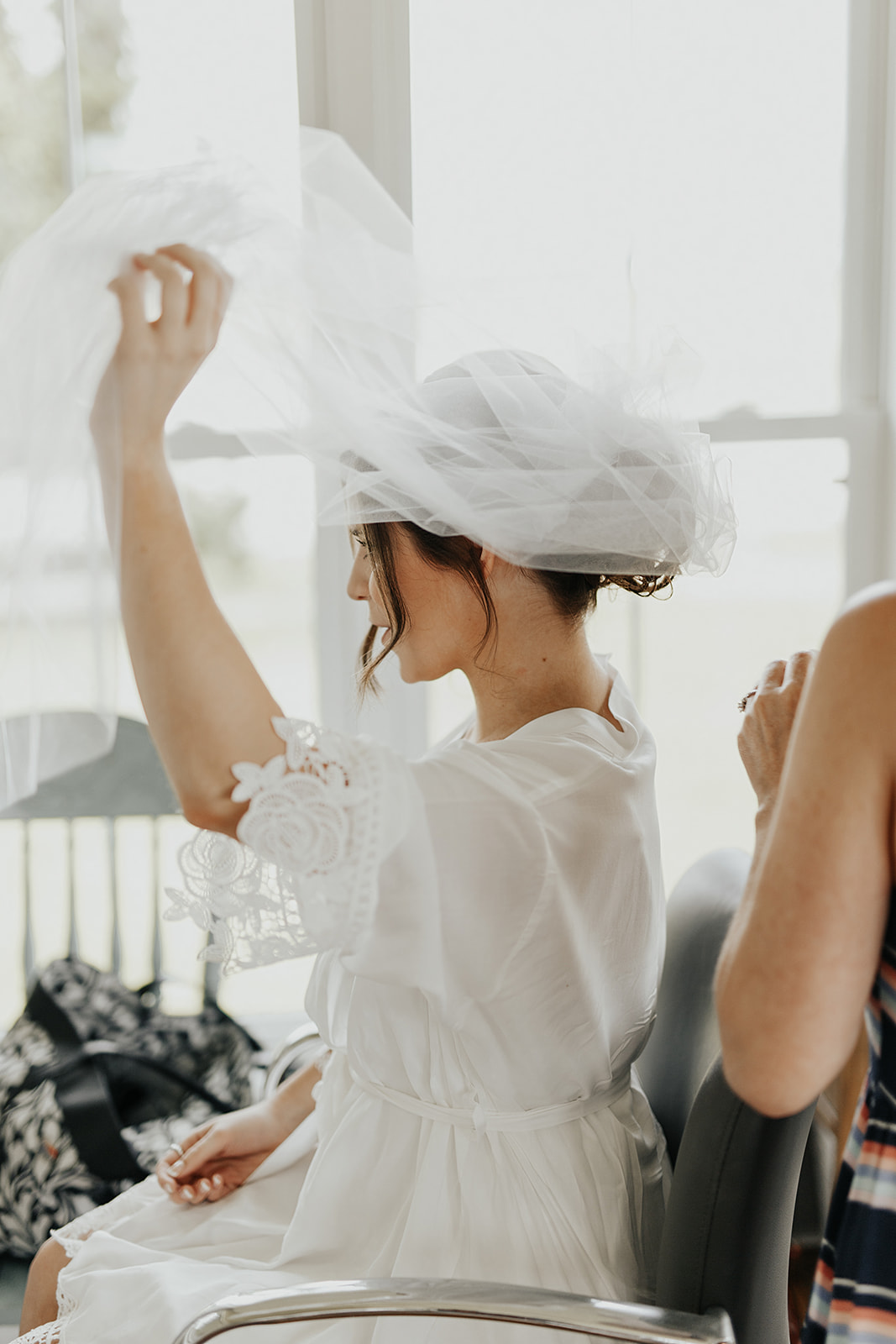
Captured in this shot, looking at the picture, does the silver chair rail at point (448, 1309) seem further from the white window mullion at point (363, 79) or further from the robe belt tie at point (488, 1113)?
the white window mullion at point (363, 79)

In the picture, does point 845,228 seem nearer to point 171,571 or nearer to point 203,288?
point 203,288

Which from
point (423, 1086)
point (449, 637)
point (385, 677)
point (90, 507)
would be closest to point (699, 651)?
point (385, 677)

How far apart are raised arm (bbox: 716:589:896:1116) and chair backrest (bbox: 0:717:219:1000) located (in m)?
1.40

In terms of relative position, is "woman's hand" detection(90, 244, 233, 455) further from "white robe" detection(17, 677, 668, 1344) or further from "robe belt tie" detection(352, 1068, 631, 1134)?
"robe belt tie" detection(352, 1068, 631, 1134)

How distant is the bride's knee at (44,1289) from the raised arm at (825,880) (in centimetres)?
87

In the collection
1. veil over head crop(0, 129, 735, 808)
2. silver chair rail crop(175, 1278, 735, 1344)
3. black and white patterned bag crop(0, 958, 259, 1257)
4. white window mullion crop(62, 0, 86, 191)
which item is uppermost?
white window mullion crop(62, 0, 86, 191)

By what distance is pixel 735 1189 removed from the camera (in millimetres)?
931

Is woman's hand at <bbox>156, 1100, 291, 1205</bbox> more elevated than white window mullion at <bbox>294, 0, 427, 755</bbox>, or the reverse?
white window mullion at <bbox>294, 0, 427, 755</bbox>

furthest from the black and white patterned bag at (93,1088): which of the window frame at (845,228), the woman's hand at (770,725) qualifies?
the woman's hand at (770,725)

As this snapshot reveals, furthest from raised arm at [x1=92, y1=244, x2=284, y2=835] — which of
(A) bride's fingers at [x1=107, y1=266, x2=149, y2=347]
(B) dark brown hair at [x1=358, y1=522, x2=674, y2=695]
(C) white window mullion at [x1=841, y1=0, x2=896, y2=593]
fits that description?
(C) white window mullion at [x1=841, y1=0, x2=896, y2=593]

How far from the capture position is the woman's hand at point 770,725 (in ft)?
2.96

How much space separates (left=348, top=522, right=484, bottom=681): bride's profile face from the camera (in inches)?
43.5

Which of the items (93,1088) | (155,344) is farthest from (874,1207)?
(93,1088)

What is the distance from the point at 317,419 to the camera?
1.00 meters
